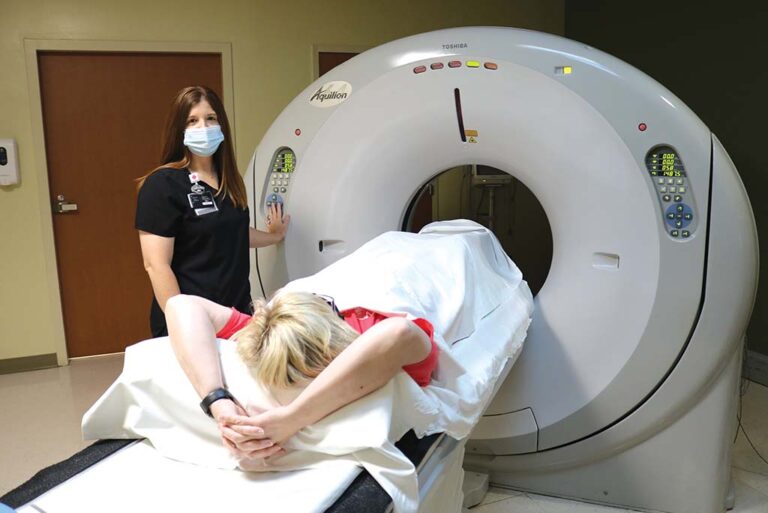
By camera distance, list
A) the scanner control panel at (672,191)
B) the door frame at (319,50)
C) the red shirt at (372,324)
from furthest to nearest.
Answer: the door frame at (319,50)
the scanner control panel at (672,191)
the red shirt at (372,324)

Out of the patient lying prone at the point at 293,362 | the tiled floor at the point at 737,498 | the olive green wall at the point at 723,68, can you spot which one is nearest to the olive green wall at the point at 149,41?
the olive green wall at the point at 723,68

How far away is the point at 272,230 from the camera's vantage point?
6.29 ft

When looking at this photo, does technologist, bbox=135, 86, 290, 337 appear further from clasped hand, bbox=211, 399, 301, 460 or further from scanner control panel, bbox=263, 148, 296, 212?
clasped hand, bbox=211, 399, 301, 460

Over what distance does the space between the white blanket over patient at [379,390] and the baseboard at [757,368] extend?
68.2 inches

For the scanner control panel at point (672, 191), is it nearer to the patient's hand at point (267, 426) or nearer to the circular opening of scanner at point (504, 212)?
the circular opening of scanner at point (504, 212)

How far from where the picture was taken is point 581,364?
1.70 meters

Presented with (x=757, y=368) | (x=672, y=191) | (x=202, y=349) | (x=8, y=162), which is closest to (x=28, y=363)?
(x=8, y=162)

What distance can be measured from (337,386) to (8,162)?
2545 millimetres

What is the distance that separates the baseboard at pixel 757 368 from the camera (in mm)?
2633

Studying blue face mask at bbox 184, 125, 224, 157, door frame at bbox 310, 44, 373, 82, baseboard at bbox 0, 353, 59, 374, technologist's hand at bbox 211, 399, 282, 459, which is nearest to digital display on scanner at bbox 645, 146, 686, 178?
blue face mask at bbox 184, 125, 224, 157

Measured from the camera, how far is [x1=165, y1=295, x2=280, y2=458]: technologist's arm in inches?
35.9

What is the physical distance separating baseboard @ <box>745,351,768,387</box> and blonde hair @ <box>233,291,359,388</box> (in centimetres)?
233

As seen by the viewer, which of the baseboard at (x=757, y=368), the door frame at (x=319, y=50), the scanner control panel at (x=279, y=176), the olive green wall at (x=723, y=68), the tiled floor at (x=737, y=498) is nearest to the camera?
the tiled floor at (x=737, y=498)

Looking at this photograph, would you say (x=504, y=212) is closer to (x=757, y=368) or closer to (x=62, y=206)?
(x=757, y=368)
